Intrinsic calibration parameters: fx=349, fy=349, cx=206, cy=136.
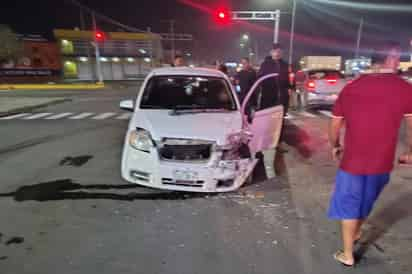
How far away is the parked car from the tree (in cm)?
4075

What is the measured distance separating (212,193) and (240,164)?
579mm

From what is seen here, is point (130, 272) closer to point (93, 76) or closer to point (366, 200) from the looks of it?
point (366, 200)

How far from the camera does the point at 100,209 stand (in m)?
4.38

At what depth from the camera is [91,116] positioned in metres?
12.8

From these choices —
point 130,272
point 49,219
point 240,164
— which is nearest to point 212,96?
point 240,164

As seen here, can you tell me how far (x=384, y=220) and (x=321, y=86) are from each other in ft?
29.6

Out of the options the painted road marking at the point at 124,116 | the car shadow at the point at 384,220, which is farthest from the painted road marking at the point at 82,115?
the car shadow at the point at 384,220

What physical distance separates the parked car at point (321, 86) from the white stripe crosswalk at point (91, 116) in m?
0.50

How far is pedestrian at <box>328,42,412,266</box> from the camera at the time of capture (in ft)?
9.04

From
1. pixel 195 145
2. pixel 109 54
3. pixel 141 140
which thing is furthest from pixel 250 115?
pixel 109 54

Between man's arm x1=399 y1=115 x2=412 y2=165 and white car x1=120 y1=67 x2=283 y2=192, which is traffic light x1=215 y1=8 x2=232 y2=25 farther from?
man's arm x1=399 y1=115 x2=412 y2=165

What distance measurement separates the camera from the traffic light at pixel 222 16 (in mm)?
17591

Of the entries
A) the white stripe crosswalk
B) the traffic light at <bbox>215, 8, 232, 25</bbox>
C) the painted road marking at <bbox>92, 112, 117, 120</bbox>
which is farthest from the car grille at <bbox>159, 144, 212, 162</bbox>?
the traffic light at <bbox>215, 8, 232, 25</bbox>

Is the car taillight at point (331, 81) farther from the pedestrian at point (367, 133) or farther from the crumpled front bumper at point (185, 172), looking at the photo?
the pedestrian at point (367, 133)
